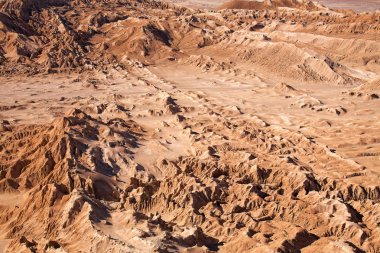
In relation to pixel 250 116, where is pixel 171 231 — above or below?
above

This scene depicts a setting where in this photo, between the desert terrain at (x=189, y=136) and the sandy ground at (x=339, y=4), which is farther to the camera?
the sandy ground at (x=339, y=4)

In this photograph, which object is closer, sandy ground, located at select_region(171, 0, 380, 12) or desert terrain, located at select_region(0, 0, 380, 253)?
desert terrain, located at select_region(0, 0, 380, 253)

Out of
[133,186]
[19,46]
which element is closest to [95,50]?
[19,46]

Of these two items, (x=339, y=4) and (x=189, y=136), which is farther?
(x=339, y=4)

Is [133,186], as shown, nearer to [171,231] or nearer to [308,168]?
[171,231]

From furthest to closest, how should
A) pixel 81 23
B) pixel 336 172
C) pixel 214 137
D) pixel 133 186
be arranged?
pixel 81 23 < pixel 214 137 < pixel 336 172 < pixel 133 186

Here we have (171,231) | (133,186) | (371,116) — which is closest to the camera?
(171,231)

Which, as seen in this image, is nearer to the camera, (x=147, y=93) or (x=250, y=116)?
(x=250, y=116)

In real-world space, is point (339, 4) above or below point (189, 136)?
above
